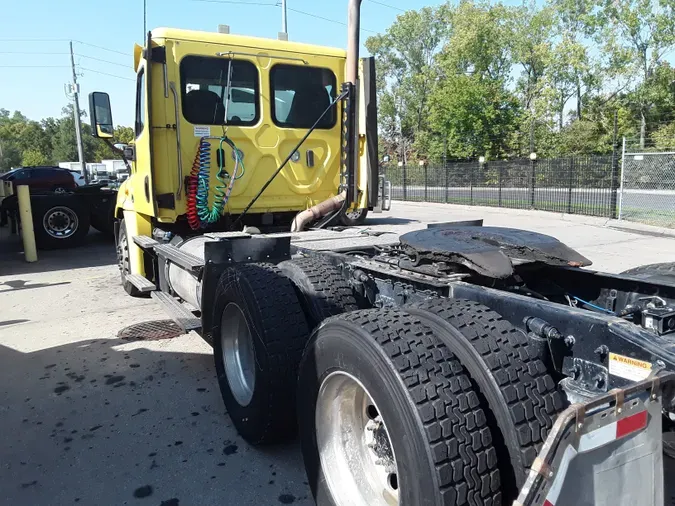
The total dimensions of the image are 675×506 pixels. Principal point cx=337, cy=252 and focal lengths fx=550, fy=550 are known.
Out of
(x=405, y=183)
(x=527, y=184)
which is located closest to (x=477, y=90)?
(x=405, y=183)

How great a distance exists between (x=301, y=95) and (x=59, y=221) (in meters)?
9.21

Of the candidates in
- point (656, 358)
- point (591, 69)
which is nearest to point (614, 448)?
point (656, 358)

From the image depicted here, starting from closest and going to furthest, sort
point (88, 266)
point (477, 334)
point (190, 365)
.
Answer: point (477, 334)
point (190, 365)
point (88, 266)

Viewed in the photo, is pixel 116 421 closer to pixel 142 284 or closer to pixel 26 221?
pixel 142 284

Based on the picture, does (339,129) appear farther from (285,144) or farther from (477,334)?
(477,334)

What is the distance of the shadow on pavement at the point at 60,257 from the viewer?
10.5 meters

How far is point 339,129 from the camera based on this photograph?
19.3 feet

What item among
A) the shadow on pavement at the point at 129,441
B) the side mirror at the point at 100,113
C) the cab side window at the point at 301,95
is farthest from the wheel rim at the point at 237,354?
the side mirror at the point at 100,113

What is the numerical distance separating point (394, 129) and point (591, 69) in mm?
26465

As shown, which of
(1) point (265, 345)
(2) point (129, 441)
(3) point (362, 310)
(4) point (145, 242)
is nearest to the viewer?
(3) point (362, 310)

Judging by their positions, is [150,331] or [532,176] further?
[532,176]

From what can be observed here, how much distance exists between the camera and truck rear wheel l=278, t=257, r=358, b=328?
3.16 m

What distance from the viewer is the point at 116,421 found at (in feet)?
12.8

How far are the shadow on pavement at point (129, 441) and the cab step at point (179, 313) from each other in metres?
0.52
